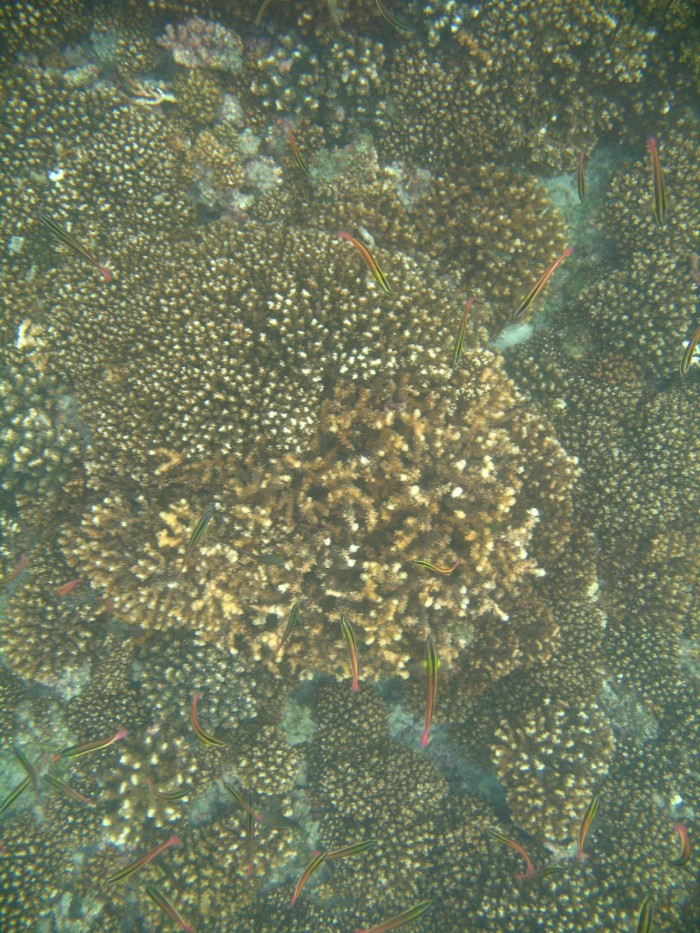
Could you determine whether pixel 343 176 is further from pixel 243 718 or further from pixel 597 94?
pixel 243 718

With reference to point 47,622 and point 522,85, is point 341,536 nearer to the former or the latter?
point 47,622

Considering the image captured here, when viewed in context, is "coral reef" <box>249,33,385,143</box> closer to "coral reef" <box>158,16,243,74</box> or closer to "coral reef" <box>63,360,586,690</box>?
"coral reef" <box>158,16,243,74</box>

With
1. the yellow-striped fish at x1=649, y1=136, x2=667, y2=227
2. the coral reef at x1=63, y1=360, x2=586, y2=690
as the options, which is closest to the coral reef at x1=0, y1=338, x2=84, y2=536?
the coral reef at x1=63, y1=360, x2=586, y2=690

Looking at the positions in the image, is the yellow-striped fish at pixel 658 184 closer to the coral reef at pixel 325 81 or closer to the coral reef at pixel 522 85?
the coral reef at pixel 522 85

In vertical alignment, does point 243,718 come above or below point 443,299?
below

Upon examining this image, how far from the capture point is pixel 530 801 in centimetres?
667

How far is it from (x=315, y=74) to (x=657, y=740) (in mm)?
10978

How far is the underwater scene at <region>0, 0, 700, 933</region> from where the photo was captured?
612 cm

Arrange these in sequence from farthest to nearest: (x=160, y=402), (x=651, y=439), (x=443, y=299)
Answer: (x=651, y=439) → (x=443, y=299) → (x=160, y=402)

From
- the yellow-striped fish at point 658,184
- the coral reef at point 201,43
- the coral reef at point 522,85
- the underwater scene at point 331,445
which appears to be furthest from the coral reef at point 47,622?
the yellow-striped fish at point 658,184

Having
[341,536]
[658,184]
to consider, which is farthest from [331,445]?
[658,184]

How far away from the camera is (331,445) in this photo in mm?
6305

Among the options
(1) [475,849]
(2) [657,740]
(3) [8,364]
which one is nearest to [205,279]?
(3) [8,364]

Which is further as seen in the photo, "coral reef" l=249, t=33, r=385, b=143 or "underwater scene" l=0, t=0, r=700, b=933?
"coral reef" l=249, t=33, r=385, b=143
